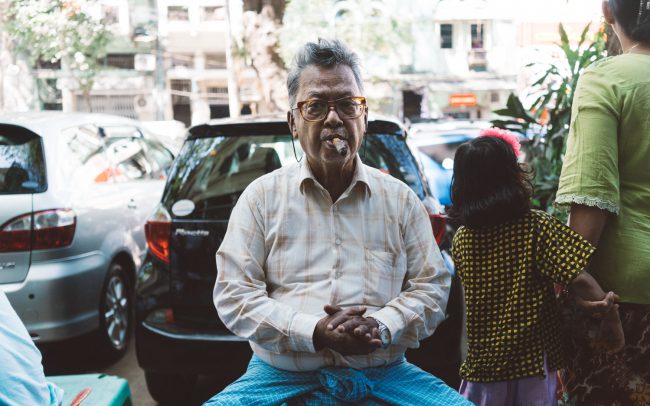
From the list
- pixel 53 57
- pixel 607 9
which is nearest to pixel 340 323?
pixel 607 9

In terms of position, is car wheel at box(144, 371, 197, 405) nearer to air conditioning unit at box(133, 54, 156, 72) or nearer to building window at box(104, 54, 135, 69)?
air conditioning unit at box(133, 54, 156, 72)

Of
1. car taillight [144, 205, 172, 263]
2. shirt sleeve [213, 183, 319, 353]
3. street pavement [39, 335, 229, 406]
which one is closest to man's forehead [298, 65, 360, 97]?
shirt sleeve [213, 183, 319, 353]

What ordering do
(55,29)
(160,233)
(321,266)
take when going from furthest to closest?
(55,29) → (160,233) → (321,266)

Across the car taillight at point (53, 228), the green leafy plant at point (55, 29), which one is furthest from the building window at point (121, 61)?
the car taillight at point (53, 228)

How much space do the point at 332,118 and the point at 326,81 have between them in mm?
122

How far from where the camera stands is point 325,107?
82.4 inches

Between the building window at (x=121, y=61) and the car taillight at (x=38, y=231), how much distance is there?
2852 cm

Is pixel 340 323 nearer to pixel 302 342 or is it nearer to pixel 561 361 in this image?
pixel 302 342

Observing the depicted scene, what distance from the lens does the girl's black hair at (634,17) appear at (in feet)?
6.28

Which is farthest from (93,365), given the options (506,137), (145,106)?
(145,106)

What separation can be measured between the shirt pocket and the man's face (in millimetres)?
330

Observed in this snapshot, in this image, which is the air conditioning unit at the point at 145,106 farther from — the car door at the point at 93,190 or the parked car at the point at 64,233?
the parked car at the point at 64,233

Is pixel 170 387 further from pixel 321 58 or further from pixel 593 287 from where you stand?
pixel 593 287

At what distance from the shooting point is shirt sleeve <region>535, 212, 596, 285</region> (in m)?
1.92
